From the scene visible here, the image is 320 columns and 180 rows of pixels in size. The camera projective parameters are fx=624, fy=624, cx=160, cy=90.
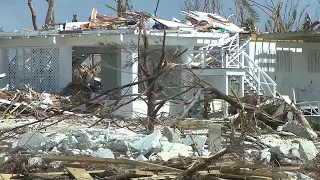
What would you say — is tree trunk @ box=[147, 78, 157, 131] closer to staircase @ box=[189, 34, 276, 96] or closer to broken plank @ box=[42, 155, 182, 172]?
broken plank @ box=[42, 155, 182, 172]

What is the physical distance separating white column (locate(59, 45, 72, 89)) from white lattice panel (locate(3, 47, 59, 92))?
219 millimetres

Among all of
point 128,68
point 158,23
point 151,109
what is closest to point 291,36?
point 158,23

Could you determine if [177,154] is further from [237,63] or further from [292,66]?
[292,66]

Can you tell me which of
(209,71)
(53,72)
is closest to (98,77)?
(53,72)

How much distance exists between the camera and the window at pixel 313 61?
1139 inches

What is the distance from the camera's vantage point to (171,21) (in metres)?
25.6

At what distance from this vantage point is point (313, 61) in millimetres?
29031

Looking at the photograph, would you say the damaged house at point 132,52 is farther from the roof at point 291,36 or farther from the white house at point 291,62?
the white house at point 291,62

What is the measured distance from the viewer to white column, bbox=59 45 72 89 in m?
26.1

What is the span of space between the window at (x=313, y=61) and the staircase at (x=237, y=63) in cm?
454

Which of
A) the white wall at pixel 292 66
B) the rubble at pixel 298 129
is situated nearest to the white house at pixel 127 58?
the white wall at pixel 292 66

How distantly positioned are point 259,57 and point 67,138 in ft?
51.9

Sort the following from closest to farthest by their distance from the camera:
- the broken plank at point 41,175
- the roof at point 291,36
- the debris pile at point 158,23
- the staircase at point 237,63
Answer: the broken plank at point 41,175 < the staircase at point 237,63 < the debris pile at point 158,23 < the roof at point 291,36

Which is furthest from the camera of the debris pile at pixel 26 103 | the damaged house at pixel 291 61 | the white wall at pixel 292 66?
the white wall at pixel 292 66
